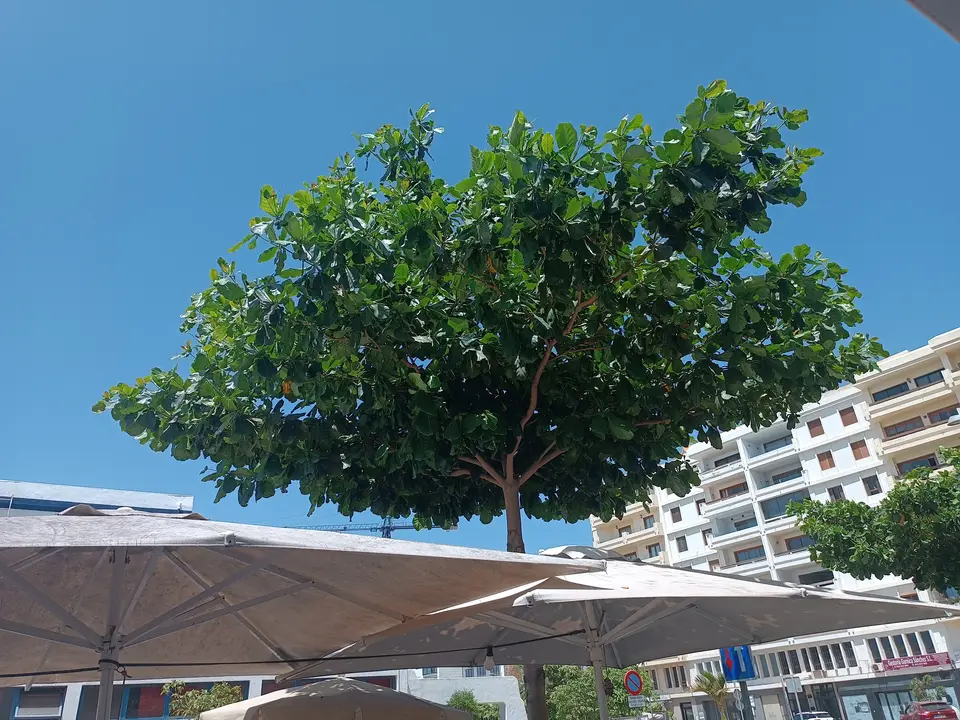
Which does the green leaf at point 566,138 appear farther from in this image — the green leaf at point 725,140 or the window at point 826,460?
the window at point 826,460

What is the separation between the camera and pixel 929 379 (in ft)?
144

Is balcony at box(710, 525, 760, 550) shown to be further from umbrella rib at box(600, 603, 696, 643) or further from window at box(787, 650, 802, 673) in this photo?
umbrella rib at box(600, 603, 696, 643)

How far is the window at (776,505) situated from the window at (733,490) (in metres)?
2.97

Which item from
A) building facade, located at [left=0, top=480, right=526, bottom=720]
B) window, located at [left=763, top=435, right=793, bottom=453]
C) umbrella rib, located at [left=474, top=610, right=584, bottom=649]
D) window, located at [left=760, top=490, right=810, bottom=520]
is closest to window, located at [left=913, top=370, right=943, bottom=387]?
window, located at [left=760, top=490, right=810, bottom=520]

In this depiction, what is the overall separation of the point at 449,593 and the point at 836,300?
468 centimetres

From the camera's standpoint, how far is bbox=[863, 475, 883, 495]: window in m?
45.1

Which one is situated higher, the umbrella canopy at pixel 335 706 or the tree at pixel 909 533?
the tree at pixel 909 533

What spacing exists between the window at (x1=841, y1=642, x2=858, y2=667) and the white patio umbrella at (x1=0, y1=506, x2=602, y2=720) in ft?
159

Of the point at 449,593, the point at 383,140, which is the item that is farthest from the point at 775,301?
the point at 383,140

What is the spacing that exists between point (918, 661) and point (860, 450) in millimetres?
12651

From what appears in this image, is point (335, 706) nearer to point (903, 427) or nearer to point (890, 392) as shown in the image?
point (903, 427)

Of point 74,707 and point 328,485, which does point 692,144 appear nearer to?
point 328,485

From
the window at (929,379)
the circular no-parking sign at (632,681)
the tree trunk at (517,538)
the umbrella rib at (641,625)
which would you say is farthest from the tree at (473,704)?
the umbrella rib at (641,625)

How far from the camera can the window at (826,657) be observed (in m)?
46.8
